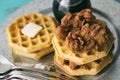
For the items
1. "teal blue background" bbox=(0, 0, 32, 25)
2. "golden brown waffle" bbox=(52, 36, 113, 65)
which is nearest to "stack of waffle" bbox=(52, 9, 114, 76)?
"golden brown waffle" bbox=(52, 36, 113, 65)

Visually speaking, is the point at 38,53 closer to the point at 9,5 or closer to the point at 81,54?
the point at 81,54

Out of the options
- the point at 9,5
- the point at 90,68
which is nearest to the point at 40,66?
the point at 90,68

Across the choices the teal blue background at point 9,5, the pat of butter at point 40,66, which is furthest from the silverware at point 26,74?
the teal blue background at point 9,5

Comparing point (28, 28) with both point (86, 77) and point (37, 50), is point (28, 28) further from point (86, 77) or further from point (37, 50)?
Result: point (86, 77)

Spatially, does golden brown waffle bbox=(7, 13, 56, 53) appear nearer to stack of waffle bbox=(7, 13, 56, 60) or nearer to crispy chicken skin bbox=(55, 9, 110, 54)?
stack of waffle bbox=(7, 13, 56, 60)

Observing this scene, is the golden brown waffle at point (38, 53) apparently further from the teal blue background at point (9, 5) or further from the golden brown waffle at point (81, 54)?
the teal blue background at point (9, 5)

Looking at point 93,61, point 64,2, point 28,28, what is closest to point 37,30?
point 28,28
